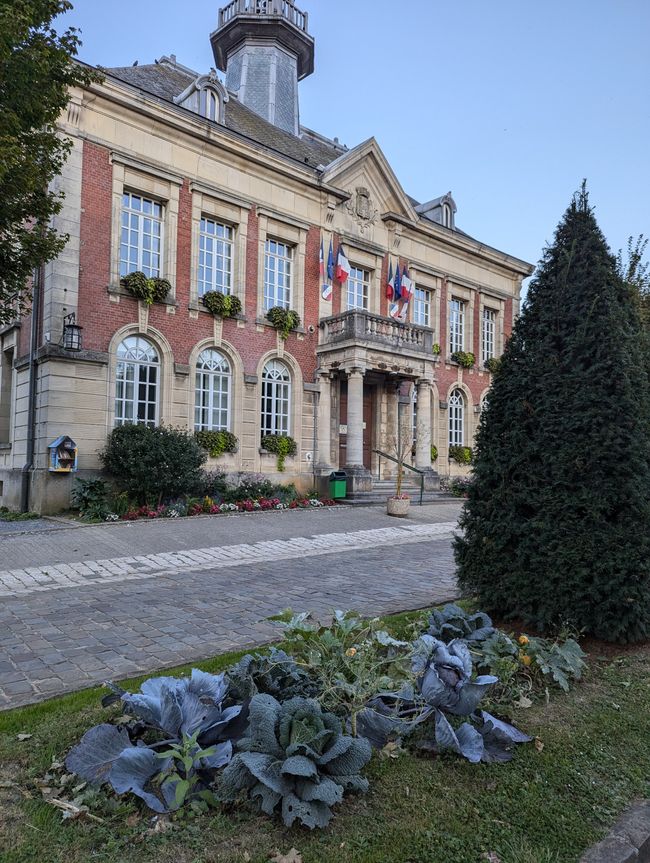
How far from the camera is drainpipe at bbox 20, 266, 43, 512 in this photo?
14.2m

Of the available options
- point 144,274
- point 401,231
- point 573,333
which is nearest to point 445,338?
point 401,231

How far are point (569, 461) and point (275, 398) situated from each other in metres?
14.6

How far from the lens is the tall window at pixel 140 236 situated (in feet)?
51.1

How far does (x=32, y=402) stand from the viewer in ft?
47.4

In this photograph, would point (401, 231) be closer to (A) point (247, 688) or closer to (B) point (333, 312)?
(B) point (333, 312)

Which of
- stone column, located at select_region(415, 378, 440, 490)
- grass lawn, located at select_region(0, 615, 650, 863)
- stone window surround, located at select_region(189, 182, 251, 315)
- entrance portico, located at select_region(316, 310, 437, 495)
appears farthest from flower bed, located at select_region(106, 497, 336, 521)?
grass lawn, located at select_region(0, 615, 650, 863)

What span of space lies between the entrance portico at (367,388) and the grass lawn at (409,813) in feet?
48.5

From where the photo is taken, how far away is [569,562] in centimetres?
420

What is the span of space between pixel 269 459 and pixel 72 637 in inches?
521

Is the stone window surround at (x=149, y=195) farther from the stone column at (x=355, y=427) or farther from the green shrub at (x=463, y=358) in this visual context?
the green shrub at (x=463, y=358)

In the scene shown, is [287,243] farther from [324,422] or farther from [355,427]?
[355,427]

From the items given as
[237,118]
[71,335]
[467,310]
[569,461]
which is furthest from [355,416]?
[569,461]

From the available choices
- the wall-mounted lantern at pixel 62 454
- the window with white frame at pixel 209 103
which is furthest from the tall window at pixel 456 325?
the wall-mounted lantern at pixel 62 454

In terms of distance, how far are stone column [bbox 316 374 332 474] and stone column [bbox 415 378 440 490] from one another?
10.5 ft
